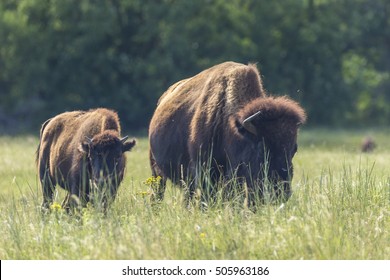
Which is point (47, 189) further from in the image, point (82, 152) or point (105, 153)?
point (105, 153)

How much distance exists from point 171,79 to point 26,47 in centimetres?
633

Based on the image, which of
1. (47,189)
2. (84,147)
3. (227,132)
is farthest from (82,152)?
(227,132)

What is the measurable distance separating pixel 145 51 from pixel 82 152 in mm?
29947

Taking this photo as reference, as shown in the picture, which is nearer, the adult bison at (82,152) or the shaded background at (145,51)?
the adult bison at (82,152)

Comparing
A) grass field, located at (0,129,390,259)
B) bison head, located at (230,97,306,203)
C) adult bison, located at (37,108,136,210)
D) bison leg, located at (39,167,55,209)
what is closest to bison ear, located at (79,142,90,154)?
adult bison, located at (37,108,136,210)

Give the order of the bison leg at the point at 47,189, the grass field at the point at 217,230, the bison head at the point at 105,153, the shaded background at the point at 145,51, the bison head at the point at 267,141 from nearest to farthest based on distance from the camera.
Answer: the grass field at the point at 217,230 < the bison head at the point at 267,141 < the bison head at the point at 105,153 < the bison leg at the point at 47,189 < the shaded background at the point at 145,51

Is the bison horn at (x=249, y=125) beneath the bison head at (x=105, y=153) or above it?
above

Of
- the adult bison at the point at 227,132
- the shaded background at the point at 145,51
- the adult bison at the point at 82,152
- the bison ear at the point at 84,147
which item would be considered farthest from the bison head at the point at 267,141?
the shaded background at the point at 145,51

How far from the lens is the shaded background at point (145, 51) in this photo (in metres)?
39.6

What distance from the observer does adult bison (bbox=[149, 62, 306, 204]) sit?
32.7ft

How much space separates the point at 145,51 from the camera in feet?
137

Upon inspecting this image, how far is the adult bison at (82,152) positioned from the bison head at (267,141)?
1482 mm

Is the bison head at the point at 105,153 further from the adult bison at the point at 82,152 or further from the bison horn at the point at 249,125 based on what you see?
the bison horn at the point at 249,125
